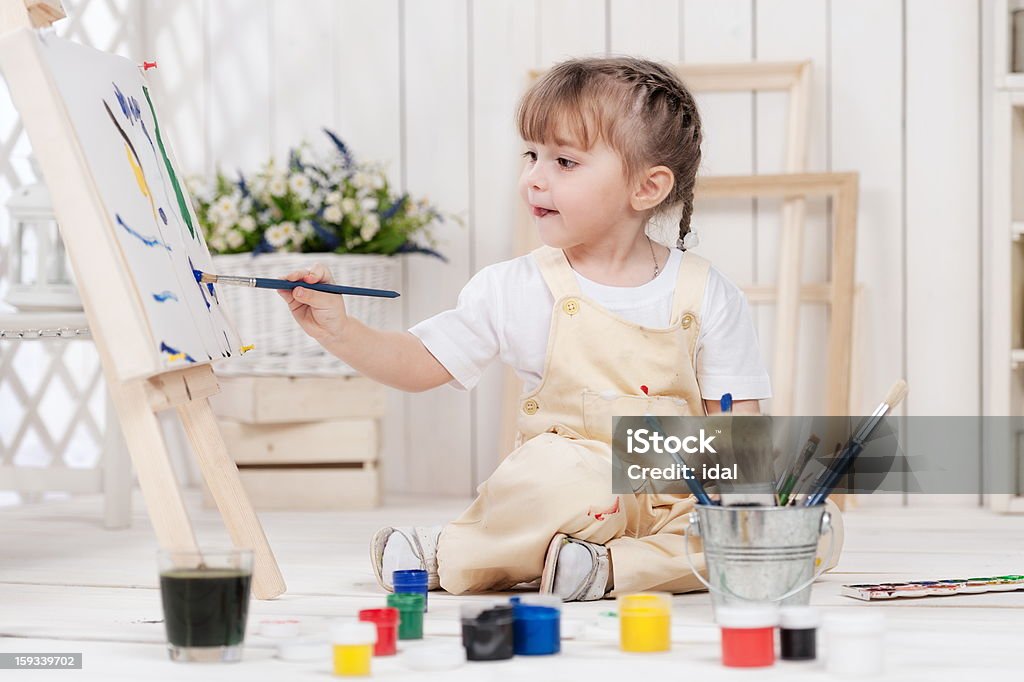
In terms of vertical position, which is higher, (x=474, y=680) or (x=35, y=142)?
(x=35, y=142)

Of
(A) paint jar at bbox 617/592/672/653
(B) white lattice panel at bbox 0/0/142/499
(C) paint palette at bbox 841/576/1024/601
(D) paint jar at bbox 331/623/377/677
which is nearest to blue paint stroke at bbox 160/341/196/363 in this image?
(D) paint jar at bbox 331/623/377/677

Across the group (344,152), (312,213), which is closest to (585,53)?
(344,152)

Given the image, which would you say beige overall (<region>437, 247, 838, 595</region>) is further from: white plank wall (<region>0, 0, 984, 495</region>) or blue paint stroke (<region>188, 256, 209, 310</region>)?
white plank wall (<region>0, 0, 984, 495</region>)

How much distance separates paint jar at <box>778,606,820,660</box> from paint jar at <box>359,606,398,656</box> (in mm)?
299

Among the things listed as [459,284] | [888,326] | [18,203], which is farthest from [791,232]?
[18,203]

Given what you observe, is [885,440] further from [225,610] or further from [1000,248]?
[1000,248]

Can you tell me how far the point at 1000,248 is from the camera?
1.98m

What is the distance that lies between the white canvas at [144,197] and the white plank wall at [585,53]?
1009mm

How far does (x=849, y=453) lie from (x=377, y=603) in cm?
48

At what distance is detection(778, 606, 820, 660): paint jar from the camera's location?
0.95 m

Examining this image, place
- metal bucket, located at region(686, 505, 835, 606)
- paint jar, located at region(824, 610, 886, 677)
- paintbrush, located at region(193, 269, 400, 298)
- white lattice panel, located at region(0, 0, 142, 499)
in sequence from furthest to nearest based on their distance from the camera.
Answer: white lattice panel, located at region(0, 0, 142, 499), paintbrush, located at region(193, 269, 400, 298), metal bucket, located at region(686, 505, 835, 606), paint jar, located at region(824, 610, 886, 677)

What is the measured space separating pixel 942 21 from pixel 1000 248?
43cm

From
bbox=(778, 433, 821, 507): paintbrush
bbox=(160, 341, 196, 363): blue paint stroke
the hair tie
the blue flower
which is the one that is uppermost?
the blue flower

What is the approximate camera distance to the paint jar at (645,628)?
100cm
